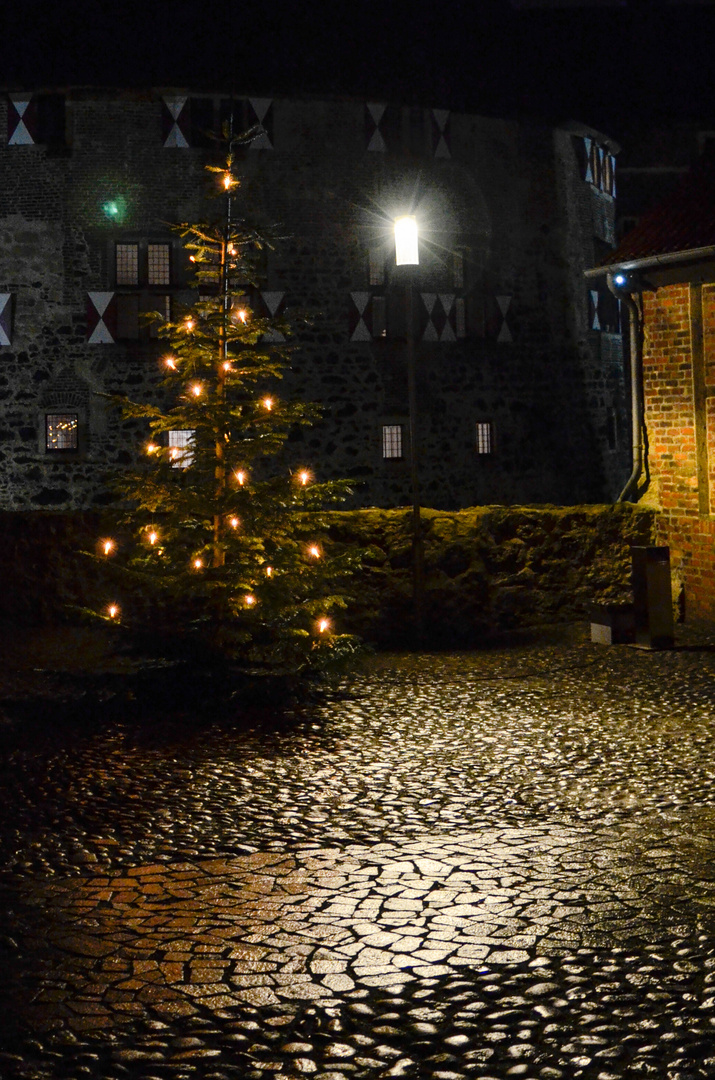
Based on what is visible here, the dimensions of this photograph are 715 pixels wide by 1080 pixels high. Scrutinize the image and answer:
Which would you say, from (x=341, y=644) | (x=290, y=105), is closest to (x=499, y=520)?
(x=341, y=644)

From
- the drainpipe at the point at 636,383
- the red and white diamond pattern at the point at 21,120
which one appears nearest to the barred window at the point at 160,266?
the red and white diamond pattern at the point at 21,120

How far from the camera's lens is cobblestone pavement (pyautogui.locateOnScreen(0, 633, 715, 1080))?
13.0 feet

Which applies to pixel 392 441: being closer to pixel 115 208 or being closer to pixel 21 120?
pixel 115 208

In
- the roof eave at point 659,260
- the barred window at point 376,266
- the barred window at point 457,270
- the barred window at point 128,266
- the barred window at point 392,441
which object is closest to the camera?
the roof eave at point 659,260

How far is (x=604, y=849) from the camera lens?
19.4 feet

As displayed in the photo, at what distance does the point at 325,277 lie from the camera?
23.0m

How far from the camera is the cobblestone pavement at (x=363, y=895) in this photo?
397cm

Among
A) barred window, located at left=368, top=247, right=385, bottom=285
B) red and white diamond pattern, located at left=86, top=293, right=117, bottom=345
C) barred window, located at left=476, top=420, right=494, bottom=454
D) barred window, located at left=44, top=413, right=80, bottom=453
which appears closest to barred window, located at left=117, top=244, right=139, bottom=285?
red and white diamond pattern, located at left=86, top=293, right=117, bottom=345

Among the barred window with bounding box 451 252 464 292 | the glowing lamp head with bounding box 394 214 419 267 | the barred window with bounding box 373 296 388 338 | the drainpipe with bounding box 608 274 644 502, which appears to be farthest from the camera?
the barred window with bounding box 451 252 464 292

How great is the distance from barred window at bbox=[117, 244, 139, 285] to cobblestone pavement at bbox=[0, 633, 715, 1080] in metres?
14.5

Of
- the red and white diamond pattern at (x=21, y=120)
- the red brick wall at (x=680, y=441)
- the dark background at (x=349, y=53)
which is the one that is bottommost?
the red brick wall at (x=680, y=441)

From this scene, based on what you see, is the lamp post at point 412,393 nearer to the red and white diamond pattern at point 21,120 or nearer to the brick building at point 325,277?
the brick building at point 325,277

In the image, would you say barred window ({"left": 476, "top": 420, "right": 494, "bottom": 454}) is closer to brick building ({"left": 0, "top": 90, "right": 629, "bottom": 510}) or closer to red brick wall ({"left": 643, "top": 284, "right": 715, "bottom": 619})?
brick building ({"left": 0, "top": 90, "right": 629, "bottom": 510})

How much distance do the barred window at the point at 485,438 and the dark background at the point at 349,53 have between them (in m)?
5.61
